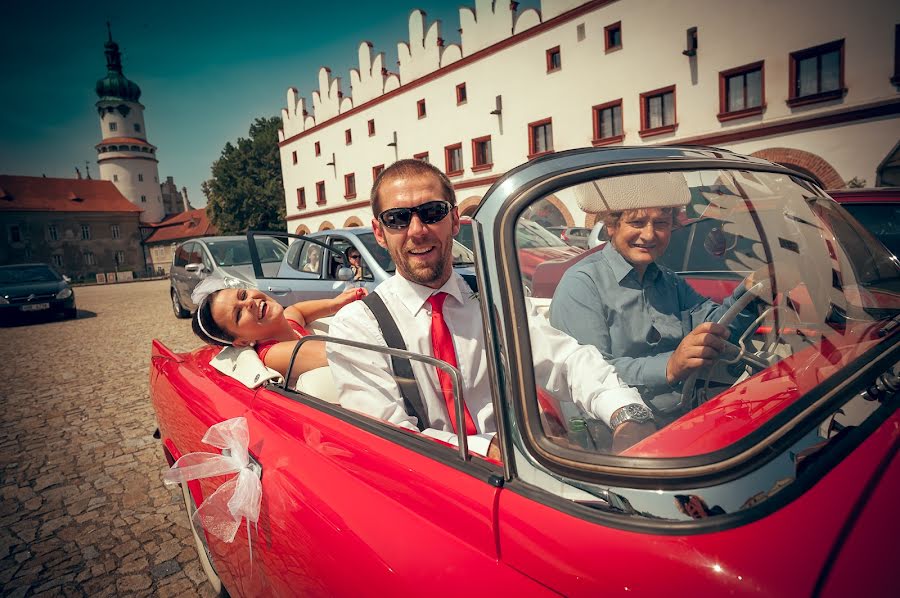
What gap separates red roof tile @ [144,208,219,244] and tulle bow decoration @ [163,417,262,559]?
6343 cm

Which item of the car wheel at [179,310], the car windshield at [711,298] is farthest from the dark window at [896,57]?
the car wheel at [179,310]

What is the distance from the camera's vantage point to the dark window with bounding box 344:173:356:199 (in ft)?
104

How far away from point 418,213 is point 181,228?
69683mm

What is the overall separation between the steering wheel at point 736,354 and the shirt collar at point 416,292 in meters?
0.81

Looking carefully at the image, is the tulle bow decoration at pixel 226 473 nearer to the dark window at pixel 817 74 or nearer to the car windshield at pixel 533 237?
the car windshield at pixel 533 237

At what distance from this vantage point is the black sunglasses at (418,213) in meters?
1.58

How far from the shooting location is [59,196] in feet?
190

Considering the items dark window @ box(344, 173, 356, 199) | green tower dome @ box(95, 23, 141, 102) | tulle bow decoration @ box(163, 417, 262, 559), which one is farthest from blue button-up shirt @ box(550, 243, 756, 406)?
green tower dome @ box(95, 23, 141, 102)

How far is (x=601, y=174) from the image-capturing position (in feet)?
3.44

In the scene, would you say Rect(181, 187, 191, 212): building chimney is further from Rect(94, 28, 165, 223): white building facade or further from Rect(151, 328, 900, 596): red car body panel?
Rect(151, 328, 900, 596): red car body panel

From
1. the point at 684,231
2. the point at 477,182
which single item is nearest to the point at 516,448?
the point at 684,231

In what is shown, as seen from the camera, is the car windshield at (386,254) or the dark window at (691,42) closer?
the car windshield at (386,254)

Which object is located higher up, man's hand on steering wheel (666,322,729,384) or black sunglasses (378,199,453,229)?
black sunglasses (378,199,453,229)

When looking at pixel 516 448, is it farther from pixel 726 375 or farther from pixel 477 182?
pixel 477 182
